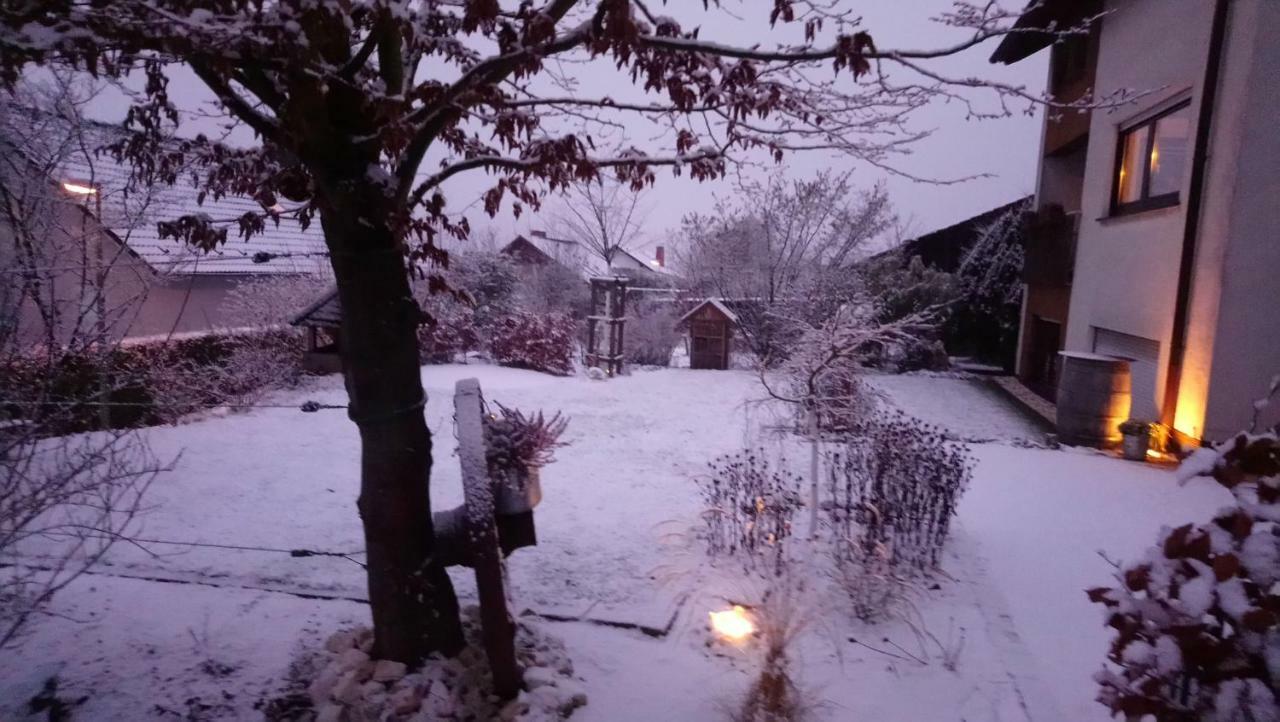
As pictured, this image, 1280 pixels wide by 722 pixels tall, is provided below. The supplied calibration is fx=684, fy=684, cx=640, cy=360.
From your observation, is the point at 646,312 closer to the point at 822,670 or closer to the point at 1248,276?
the point at 1248,276

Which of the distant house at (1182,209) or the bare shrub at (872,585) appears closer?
the bare shrub at (872,585)

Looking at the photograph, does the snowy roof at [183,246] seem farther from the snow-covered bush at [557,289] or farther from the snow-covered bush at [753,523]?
the snow-covered bush at [753,523]

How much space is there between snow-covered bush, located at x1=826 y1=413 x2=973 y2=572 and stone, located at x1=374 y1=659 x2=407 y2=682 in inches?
100

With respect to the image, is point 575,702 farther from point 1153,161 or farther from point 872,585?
point 1153,161

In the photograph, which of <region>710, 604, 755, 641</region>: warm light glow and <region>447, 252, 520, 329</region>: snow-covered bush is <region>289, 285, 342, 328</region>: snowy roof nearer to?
<region>710, 604, 755, 641</region>: warm light glow

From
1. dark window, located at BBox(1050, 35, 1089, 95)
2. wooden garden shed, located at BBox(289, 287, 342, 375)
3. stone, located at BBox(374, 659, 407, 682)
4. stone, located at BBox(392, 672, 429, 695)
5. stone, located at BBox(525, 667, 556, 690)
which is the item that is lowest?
stone, located at BBox(525, 667, 556, 690)

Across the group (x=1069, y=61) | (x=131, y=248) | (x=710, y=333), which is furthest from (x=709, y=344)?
(x=131, y=248)

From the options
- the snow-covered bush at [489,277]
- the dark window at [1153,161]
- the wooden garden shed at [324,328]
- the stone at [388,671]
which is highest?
the dark window at [1153,161]

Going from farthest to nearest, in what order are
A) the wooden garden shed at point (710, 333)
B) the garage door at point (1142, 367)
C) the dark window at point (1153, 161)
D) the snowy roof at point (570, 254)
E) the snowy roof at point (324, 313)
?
the snowy roof at point (570, 254) < the wooden garden shed at point (710, 333) < the garage door at point (1142, 367) < the dark window at point (1153, 161) < the snowy roof at point (324, 313)

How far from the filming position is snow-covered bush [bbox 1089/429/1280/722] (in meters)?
1.66

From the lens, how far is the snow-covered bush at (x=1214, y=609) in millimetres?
1658

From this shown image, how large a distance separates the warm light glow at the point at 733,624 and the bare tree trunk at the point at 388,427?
1.45m

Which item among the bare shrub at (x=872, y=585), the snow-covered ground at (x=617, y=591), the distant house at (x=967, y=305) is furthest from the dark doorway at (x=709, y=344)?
the bare shrub at (x=872, y=585)

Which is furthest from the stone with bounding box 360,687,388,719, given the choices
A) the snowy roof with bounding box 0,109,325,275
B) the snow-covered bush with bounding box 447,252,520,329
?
the snow-covered bush with bounding box 447,252,520,329
